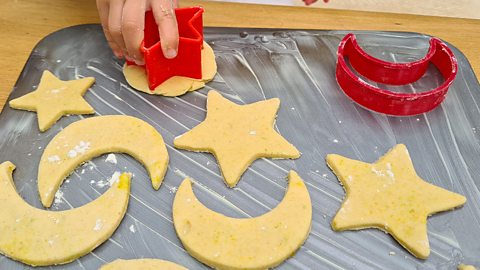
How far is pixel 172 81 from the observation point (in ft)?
3.95

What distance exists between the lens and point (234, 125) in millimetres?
1096

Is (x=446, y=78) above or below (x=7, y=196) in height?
above

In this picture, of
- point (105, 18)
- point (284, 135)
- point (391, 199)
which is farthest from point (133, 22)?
point (391, 199)

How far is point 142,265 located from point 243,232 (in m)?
0.18

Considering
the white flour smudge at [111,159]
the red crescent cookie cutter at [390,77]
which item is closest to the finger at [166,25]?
the white flour smudge at [111,159]

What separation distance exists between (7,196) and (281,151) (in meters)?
0.53

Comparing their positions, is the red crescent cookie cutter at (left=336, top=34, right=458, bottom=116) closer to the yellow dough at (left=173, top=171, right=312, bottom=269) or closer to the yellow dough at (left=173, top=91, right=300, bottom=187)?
the yellow dough at (left=173, top=91, right=300, bottom=187)

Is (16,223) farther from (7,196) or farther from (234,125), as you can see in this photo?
(234,125)

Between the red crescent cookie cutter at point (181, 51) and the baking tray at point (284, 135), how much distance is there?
0.06 m

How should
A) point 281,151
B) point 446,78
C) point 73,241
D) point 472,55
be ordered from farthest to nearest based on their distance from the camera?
1. point 472,55
2. point 446,78
3. point 281,151
4. point 73,241

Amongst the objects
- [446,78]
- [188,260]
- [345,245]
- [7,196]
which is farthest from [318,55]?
[7,196]

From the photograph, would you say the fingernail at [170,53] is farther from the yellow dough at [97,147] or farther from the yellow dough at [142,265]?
the yellow dough at [142,265]

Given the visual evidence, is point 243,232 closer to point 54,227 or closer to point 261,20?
point 54,227

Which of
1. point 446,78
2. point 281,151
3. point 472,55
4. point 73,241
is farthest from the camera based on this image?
Answer: point 472,55
